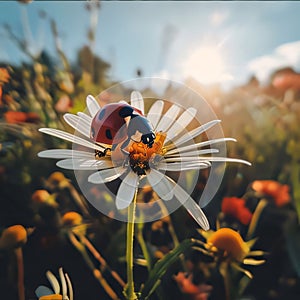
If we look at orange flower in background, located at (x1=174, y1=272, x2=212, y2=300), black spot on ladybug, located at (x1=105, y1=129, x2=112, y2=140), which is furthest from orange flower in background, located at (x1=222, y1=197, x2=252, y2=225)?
black spot on ladybug, located at (x1=105, y1=129, x2=112, y2=140)

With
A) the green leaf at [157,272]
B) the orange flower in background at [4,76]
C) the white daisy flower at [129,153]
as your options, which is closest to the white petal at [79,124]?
the white daisy flower at [129,153]

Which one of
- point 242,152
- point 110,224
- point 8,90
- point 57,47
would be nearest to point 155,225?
point 110,224

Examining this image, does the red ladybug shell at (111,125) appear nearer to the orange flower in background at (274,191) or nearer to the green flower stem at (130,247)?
the green flower stem at (130,247)

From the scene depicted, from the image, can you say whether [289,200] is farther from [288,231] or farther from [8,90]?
[8,90]

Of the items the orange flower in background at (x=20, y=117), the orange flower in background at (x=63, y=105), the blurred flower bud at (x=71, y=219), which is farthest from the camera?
the orange flower in background at (x=63, y=105)

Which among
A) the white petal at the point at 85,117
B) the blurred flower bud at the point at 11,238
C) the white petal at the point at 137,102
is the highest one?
the white petal at the point at 137,102

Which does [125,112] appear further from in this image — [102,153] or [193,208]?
[193,208]
